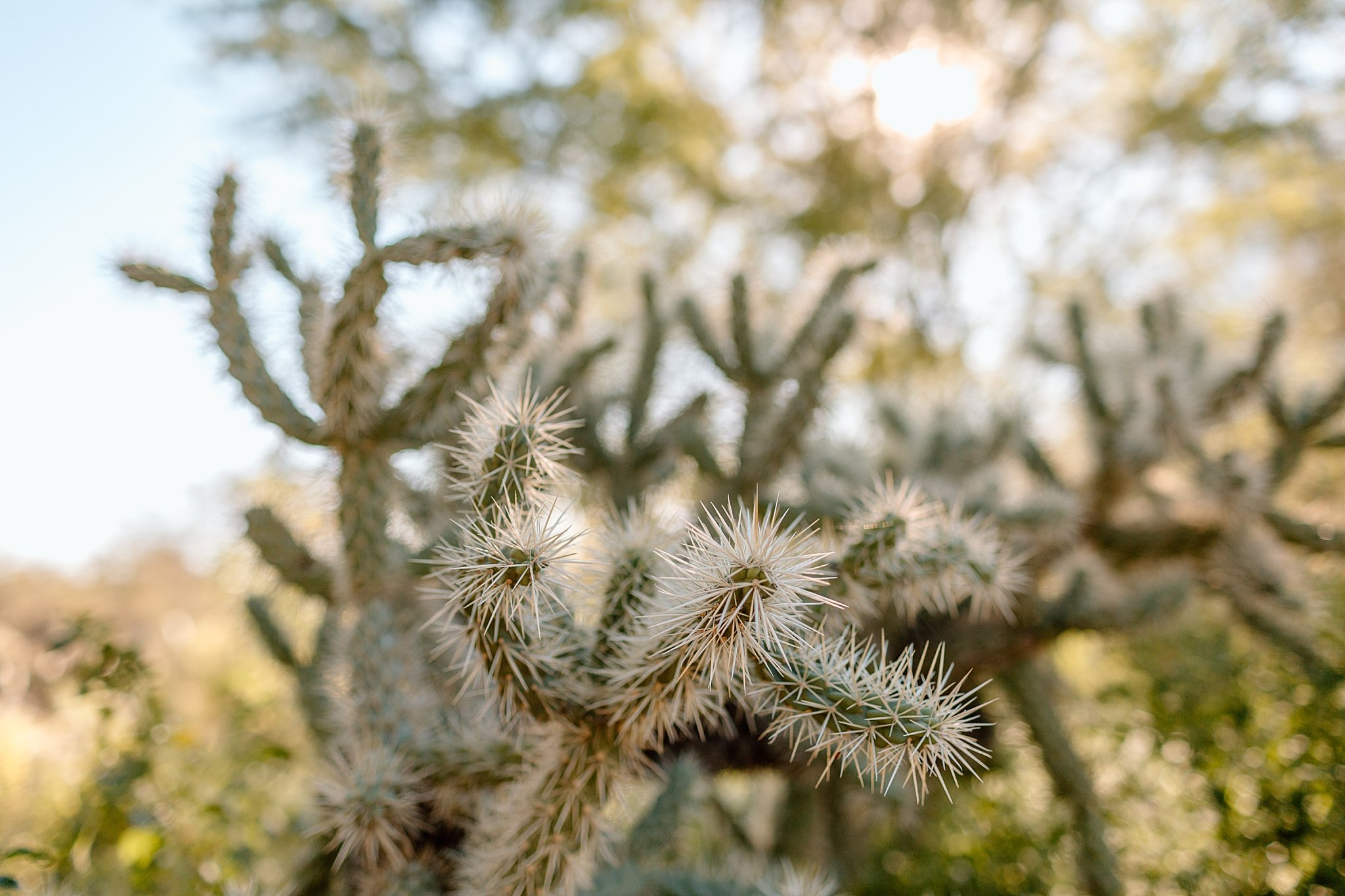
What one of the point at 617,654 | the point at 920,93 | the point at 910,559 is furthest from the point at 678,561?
the point at 920,93

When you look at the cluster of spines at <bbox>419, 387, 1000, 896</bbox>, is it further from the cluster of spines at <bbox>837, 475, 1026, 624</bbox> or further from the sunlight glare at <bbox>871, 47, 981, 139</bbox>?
the sunlight glare at <bbox>871, 47, 981, 139</bbox>

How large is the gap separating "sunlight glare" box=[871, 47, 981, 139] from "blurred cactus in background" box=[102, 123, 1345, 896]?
13.7 feet

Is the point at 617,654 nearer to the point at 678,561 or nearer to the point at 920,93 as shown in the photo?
the point at 678,561

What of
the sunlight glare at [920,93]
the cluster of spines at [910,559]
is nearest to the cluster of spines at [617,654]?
the cluster of spines at [910,559]

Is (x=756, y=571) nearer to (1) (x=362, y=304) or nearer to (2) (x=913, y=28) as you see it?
(1) (x=362, y=304)

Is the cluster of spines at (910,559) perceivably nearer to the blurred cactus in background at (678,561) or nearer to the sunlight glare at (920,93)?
the blurred cactus in background at (678,561)

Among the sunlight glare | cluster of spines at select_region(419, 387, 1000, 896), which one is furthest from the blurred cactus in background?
the sunlight glare

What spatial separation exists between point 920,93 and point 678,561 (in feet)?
22.3

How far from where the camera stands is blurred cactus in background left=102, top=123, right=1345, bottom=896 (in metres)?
1.20

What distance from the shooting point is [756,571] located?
1.02m

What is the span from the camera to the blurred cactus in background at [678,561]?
3.94ft

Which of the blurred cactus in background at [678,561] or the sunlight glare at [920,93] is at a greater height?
the sunlight glare at [920,93]

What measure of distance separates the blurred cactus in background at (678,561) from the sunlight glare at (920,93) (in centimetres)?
418

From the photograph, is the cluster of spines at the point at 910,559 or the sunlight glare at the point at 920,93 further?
the sunlight glare at the point at 920,93
